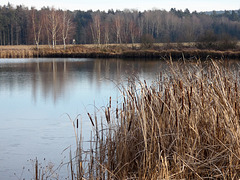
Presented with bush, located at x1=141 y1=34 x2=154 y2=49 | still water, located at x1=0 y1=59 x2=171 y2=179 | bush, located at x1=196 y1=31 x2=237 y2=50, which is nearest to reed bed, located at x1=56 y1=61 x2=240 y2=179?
still water, located at x1=0 y1=59 x2=171 y2=179

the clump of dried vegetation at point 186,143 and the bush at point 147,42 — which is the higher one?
the bush at point 147,42

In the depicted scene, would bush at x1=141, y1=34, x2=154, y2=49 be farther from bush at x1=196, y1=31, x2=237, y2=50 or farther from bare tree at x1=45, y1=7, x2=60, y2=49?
bare tree at x1=45, y1=7, x2=60, y2=49

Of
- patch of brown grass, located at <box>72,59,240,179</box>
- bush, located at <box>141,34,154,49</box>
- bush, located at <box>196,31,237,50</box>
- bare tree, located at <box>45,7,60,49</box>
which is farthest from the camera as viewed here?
bare tree, located at <box>45,7,60,49</box>

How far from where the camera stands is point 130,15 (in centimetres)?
6450

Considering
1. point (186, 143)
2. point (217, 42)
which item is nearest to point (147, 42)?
point (217, 42)

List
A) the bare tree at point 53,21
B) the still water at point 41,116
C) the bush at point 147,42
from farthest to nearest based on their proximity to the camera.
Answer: the bare tree at point 53,21 < the bush at point 147,42 < the still water at point 41,116

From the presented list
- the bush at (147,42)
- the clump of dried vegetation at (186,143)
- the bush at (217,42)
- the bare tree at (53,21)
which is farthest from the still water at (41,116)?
the bare tree at (53,21)

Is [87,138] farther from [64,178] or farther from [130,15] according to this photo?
[130,15]

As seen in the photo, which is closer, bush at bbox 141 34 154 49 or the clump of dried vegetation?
the clump of dried vegetation

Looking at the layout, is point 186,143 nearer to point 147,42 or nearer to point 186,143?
point 186,143

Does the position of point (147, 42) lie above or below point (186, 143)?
above

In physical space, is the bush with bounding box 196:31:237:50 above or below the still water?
above

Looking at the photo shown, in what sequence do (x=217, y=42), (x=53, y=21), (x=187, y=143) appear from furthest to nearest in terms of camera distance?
(x=53, y=21), (x=217, y=42), (x=187, y=143)

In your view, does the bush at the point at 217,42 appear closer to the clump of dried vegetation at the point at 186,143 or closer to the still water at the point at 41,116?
the still water at the point at 41,116
